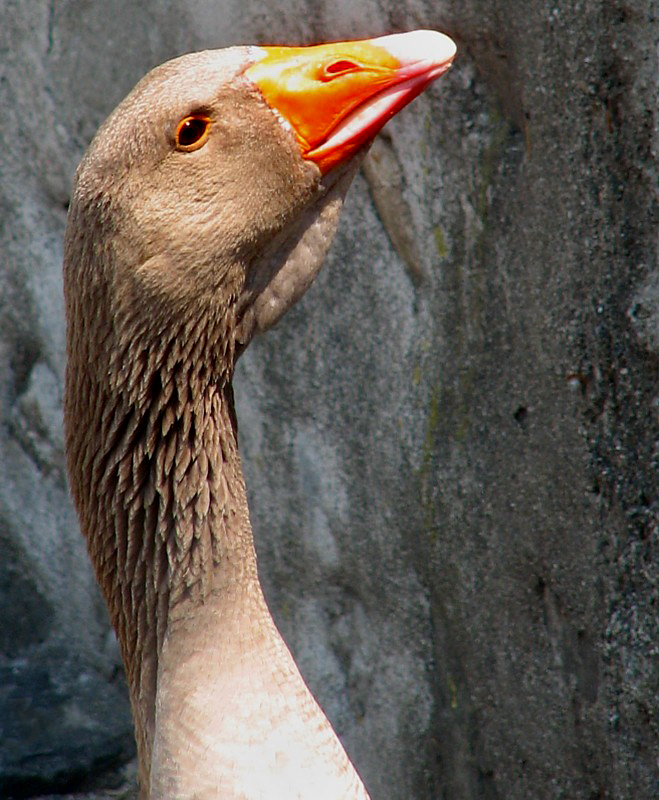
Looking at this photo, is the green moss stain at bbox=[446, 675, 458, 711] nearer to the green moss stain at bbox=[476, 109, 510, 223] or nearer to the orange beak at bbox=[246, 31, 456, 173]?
the green moss stain at bbox=[476, 109, 510, 223]

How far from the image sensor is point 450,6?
133 inches

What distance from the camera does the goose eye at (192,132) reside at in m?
2.26

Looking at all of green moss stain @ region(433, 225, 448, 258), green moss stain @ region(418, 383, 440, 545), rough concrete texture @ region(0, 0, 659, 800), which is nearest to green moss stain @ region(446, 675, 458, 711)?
rough concrete texture @ region(0, 0, 659, 800)

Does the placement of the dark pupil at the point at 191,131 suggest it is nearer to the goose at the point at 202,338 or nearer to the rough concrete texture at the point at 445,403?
the goose at the point at 202,338

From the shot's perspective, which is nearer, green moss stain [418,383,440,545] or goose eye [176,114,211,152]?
goose eye [176,114,211,152]

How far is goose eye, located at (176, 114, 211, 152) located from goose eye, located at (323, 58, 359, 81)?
0.87 ft

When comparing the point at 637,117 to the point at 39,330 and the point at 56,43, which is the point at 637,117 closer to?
the point at 56,43

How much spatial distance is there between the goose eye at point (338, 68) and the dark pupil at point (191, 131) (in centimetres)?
27

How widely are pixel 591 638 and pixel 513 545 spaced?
397 millimetres

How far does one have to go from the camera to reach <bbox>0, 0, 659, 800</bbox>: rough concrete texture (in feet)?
10.4

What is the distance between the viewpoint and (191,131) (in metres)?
2.28

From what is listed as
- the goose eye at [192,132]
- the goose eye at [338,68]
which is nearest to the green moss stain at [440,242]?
the goose eye at [338,68]

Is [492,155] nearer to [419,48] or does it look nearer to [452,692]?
[419,48]

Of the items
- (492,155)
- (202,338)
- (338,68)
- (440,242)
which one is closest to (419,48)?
(338,68)
